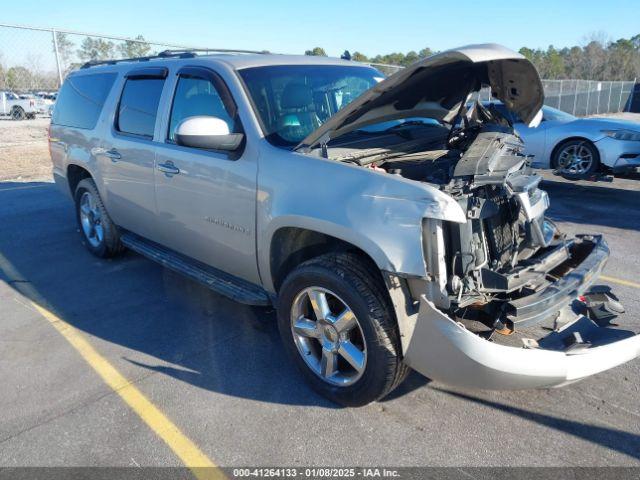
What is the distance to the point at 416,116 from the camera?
3961 millimetres

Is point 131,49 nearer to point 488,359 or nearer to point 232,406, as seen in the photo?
point 232,406

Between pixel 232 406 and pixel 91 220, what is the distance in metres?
3.54

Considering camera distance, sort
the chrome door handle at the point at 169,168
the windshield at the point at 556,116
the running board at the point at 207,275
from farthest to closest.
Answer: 1. the windshield at the point at 556,116
2. the chrome door handle at the point at 169,168
3. the running board at the point at 207,275

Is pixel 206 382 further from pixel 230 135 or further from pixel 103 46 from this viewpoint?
pixel 103 46

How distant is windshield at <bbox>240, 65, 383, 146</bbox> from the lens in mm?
3498

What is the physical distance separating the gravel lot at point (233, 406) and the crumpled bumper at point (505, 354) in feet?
1.36

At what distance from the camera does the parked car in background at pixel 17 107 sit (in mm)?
26094

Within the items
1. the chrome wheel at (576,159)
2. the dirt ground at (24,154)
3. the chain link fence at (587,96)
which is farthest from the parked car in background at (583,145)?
the chain link fence at (587,96)

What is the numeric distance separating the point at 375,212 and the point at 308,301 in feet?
2.79

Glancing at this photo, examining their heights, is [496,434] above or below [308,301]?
below

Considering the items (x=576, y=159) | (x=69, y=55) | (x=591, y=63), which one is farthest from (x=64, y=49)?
(x=591, y=63)

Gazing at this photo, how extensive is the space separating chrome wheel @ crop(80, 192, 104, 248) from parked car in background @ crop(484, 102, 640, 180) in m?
6.31

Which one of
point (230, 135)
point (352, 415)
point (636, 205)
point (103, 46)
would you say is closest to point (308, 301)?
point (352, 415)

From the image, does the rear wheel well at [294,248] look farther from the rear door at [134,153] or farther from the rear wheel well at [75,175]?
the rear wheel well at [75,175]
